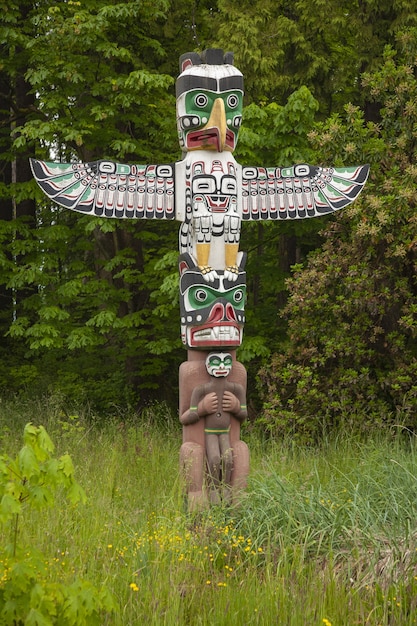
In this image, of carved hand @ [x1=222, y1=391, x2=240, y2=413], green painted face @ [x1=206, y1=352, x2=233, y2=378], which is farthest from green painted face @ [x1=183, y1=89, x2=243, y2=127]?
carved hand @ [x1=222, y1=391, x2=240, y2=413]

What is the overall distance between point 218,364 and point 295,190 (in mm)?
1969

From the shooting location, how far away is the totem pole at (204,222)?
6.52 m

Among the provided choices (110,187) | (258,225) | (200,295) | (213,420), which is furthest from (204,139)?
(258,225)

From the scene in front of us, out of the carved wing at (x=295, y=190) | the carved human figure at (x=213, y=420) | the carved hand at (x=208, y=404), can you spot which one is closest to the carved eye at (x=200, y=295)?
the carved human figure at (x=213, y=420)

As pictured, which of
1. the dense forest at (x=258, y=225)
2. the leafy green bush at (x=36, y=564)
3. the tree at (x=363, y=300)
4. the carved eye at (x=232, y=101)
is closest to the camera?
the leafy green bush at (x=36, y=564)

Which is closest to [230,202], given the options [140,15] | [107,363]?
[140,15]

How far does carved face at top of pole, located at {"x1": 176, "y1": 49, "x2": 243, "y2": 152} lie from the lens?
673 cm

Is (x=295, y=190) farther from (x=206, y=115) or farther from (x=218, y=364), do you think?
(x=218, y=364)

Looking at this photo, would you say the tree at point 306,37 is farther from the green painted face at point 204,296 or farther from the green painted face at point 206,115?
the green painted face at point 204,296

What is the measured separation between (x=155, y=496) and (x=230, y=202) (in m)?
2.76

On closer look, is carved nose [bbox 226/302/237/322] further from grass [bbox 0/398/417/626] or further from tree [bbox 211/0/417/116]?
tree [bbox 211/0/417/116]

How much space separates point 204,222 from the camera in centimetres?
670

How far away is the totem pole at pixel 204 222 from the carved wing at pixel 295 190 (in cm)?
9

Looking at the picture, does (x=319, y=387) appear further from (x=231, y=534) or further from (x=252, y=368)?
(x=231, y=534)
